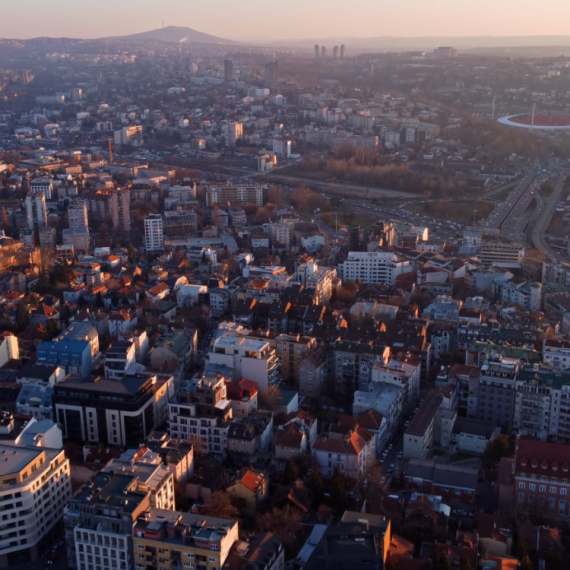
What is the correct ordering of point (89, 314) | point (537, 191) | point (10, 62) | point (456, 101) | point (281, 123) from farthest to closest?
1. point (10, 62)
2. point (456, 101)
3. point (281, 123)
4. point (537, 191)
5. point (89, 314)

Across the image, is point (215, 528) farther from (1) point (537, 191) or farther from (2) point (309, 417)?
(1) point (537, 191)

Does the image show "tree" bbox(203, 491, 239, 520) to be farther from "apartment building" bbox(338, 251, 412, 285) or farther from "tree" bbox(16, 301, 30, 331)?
"apartment building" bbox(338, 251, 412, 285)

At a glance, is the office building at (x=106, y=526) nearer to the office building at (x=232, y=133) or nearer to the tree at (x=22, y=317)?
the tree at (x=22, y=317)

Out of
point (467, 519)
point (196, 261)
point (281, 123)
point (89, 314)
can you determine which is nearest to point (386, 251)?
point (196, 261)

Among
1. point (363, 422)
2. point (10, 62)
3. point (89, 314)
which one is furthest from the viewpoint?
point (10, 62)

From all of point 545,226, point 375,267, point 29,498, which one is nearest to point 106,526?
point 29,498

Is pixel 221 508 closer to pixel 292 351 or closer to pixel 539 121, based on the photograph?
pixel 292 351

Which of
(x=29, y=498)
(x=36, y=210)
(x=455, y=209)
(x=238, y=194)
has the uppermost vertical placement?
(x=29, y=498)
